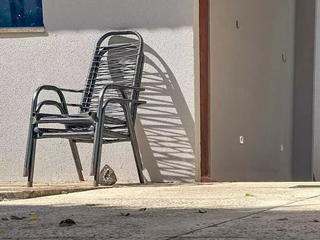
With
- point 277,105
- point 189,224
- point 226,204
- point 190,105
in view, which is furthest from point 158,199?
point 277,105

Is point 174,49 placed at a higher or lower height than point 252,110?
higher

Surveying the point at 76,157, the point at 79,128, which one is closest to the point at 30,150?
the point at 79,128

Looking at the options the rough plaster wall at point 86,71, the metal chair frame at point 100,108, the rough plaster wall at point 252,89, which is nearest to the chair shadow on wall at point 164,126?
the rough plaster wall at point 86,71

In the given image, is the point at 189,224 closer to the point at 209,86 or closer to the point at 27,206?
→ the point at 27,206

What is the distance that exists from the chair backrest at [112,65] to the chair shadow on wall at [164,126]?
107mm

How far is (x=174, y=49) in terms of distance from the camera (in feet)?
17.0

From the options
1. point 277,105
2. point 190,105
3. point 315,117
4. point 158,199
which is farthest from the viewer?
point 277,105

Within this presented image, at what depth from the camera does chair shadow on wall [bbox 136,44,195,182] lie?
5191 millimetres

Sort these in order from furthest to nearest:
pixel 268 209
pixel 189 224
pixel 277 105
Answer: pixel 277 105
pixel 268 209
pixel 189 224

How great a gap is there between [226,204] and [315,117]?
260 centimetres

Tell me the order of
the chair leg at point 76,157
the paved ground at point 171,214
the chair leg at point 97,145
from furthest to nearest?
1. the chair leg at point 76,157
2. the chair leg at point 97,145
3. the paved ground at point 171,214

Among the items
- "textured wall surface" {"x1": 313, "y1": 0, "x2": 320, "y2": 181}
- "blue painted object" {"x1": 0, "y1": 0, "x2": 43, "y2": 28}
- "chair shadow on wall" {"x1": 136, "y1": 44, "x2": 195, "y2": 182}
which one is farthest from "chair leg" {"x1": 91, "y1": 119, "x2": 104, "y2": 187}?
"textured wall surface" {"x1": 313, "y1": 0, "x2": 320, "y2": 181}

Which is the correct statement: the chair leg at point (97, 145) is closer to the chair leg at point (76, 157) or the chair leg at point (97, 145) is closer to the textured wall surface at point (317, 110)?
the chair leg at point (76, 157)

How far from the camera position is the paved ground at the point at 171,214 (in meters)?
2.28
